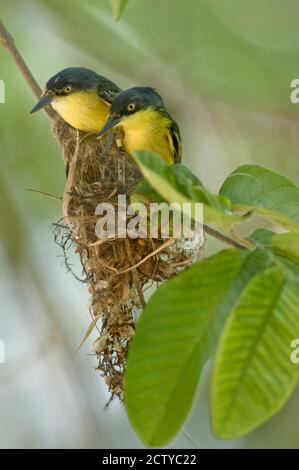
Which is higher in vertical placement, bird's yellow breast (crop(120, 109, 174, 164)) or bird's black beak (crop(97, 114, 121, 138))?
bird's black beak (crop(97, 114, 121, 138))

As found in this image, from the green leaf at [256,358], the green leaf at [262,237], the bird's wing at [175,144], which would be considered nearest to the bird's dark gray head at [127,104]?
the bird's wing at [175,144]

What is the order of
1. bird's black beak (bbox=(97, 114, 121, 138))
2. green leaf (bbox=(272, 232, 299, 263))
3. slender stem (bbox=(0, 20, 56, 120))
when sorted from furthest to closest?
1. bird's black beak (bbox=(97, 114, 121, 138))
2. slender stem (bbox=(0, 20, 56, 120))
3. green leaf (bbox=(272, 232, 299, 263))

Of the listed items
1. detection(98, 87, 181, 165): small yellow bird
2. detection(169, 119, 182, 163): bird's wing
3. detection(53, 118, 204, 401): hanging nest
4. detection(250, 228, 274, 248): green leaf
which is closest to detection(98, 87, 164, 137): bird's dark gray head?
detection(98, 87, 181, 165): small yellow bird

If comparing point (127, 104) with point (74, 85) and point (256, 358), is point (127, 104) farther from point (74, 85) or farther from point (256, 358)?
point (256, 358)

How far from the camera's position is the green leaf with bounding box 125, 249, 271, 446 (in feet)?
4.63

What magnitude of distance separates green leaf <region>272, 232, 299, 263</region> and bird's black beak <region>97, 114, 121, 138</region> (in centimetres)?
205

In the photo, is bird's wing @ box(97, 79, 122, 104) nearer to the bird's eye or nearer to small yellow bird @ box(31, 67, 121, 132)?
small yellow bird @ box(31, 67, 121, 132)

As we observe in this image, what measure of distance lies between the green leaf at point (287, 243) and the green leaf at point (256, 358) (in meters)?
0.31

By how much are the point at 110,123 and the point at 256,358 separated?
257 cm

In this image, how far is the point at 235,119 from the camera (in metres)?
5.03

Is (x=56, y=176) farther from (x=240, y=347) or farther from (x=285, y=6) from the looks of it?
(x=240, y=347)

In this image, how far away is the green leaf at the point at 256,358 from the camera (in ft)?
4.24

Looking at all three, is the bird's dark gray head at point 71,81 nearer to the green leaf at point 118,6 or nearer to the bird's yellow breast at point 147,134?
the bird's yellow breast at point 147,134

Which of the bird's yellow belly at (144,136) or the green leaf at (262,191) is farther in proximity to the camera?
the bird's yellow belly at (144,136)
